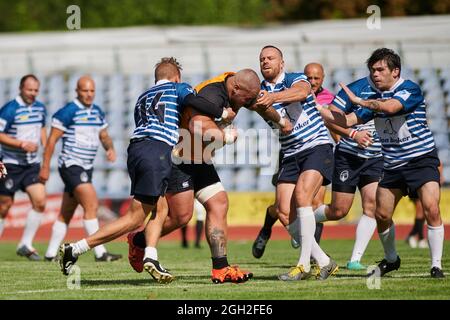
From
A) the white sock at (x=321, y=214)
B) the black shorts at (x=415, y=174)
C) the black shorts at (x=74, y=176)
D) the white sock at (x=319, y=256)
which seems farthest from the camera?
the black shorts at (x=74, y=176)

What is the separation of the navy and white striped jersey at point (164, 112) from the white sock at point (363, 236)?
10.9 feet

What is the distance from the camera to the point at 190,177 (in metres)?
10.2

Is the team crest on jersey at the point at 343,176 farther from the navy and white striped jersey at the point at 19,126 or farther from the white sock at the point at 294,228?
the navy and white striped jersey at the point at 19,126

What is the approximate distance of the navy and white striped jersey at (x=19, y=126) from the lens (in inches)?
609

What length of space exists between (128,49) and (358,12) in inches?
403

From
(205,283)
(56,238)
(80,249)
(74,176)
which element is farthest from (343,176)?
(56,238)

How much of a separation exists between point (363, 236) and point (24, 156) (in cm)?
578

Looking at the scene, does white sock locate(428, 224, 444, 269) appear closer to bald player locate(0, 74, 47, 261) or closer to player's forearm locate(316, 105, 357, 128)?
player's forearm locate(316, 105, 357, 128)

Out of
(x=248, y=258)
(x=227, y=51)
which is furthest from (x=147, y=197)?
(x=227, y=51)

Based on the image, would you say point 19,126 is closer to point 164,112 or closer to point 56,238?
point 56,238

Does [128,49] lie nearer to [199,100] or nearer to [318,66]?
[318,66]

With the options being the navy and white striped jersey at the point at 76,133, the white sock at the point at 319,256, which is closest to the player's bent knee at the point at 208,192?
the white sock at the point at 319,256

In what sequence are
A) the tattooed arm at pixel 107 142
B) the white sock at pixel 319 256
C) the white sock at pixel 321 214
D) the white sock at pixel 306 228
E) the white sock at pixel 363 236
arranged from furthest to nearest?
the tattooed arm at pixel 107 142, the white sock at pixel 321 214, the white sock at pixel 363 236, the white sock at pixel 319 256, the white sock at pixel 306 228

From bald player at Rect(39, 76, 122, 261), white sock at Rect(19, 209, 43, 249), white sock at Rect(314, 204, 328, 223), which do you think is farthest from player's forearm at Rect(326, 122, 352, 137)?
white sock at Rect(19, 209, 43, 249)
